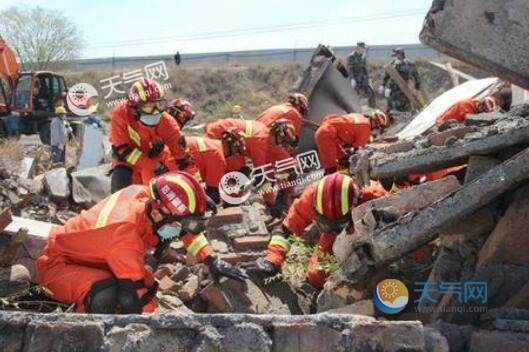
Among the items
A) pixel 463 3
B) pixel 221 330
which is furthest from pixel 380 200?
pixel 221 330

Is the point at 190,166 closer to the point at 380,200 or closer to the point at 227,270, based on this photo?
the point at 227,270

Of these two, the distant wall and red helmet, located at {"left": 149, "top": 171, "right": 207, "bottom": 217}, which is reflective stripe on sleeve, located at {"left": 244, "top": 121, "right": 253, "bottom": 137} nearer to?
red helmet, located at {"left": 149, "top": 171, "right": 207, "bottom": 217}

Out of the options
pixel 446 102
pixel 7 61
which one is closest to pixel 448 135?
pixel 446 102

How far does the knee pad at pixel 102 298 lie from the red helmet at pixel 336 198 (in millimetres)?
1621

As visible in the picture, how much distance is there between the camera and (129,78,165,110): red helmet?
6.16m

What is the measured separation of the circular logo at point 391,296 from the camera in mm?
3727

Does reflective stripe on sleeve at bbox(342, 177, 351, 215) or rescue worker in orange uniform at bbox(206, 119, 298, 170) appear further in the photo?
rescue worker in orange uniform at bbox(206, 119, 298, 170)

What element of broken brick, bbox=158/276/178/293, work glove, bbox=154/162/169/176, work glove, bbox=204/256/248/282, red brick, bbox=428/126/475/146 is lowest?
broken brick, bbox=158/276/178/293

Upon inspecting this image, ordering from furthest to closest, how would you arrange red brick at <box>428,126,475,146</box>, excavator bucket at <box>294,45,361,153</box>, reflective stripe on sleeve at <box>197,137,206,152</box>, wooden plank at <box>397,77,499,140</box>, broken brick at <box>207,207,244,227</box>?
excavator bucket at <box>294,45,361,153</box>
wooden plank at <box>397,77,499,140</box>
reflective stripe on sleeve at <box>197,137,206,152</box>
broken brick at <box>207,207,244,227</box>
red brick at <box>428,126,475,146</box>

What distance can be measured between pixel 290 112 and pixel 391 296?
477 centimetres

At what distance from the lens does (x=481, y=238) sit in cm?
365

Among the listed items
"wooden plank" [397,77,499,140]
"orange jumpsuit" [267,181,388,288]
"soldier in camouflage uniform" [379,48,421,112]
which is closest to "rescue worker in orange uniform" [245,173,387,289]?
"orange jumpsuit" [267,181,388,288]

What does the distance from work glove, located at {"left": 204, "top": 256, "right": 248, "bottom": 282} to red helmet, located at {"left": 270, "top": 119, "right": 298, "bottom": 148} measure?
3571 millimetres

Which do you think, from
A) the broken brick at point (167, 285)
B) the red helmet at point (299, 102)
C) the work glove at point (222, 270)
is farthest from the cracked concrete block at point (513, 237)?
the red helmet at point (299, 102)
